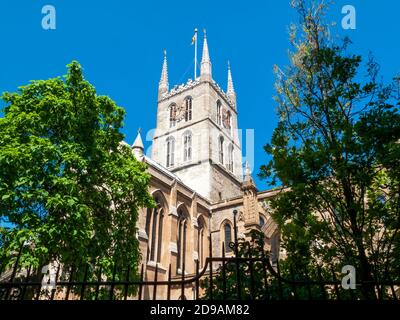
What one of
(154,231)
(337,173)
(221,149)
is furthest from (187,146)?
(337,173)

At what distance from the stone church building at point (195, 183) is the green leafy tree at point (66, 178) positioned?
24.7ft

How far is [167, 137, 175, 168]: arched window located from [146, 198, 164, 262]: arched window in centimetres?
1428

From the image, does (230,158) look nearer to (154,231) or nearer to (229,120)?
(229,120)

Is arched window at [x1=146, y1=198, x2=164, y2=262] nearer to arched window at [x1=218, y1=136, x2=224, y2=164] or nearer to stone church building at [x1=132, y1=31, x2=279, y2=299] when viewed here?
stone church building at [x1=132, y1=31, x2=279, y2=299]

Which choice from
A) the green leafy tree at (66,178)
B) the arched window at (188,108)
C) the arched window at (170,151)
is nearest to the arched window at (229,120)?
the arched window at (188,108)

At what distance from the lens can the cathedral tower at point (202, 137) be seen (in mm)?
36625

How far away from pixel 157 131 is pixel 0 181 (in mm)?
33741

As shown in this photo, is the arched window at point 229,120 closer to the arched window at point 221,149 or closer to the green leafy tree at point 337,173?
the arched window at point 221,149

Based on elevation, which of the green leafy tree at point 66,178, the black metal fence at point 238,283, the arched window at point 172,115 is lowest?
the black metal fence at point 238,283

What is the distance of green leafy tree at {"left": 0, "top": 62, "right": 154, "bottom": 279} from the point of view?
30.6ft

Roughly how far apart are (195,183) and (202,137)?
5.72 metres

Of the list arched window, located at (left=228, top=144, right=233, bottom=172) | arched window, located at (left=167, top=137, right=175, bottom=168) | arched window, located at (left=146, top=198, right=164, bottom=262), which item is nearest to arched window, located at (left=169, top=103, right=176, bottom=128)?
arched window, located at (left=167, top=137, right=175, bottom=168)
